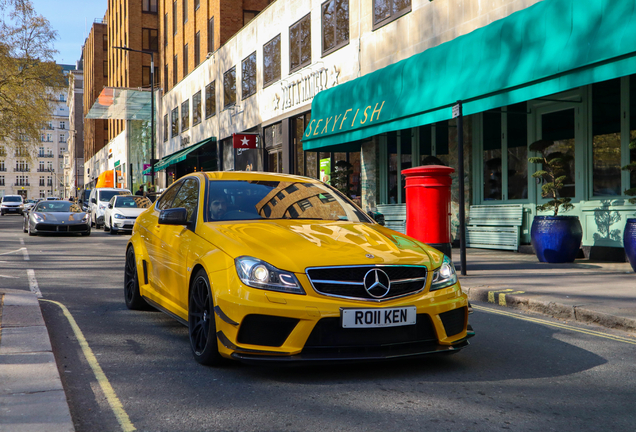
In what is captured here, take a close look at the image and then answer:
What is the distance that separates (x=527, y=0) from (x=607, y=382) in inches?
386

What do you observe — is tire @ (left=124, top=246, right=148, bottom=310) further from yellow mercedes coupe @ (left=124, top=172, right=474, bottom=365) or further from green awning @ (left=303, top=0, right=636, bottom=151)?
green awning @ (left=303, top=0, right=636, bottom=151)

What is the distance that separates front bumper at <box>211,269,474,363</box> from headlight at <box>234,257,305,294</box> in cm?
4

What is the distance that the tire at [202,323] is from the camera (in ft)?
14.8

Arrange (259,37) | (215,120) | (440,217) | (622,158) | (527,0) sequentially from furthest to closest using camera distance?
(215,120) → (259,37) → (527,0) → (622,158) → (440,217)

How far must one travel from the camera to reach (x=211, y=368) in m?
4.63

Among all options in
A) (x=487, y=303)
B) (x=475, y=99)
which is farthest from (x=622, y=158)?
(x=487, y=303)

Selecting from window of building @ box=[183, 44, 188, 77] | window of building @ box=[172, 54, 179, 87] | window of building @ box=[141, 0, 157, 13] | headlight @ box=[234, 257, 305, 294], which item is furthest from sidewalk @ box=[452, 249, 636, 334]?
window of building @ box=[141, 0, 157, 13]

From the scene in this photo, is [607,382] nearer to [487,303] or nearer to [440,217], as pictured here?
[487,303]

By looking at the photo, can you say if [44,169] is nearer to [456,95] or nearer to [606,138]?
[456,95]

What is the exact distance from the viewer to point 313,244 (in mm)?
4508

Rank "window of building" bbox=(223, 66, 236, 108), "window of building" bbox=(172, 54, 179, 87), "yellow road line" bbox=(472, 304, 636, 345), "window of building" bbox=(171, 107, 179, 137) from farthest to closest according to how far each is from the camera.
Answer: "window of building" bbox=(172, 54, 179, 87)
"window of building" bbox=(171, 107, 179, 137)
"window of building" bbox=(223, 66, 236, 108)
"yellow road line" bbox=(472, 304, 636, 345)

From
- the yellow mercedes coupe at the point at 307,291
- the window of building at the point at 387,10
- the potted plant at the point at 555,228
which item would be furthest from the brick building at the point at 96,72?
the yellow mercedes coupe at the point at 307,291

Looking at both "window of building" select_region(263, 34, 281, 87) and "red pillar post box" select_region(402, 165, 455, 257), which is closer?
"red pillar post box" select_region(402, 165, 455, 257)

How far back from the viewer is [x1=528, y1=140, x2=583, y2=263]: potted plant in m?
11.2
